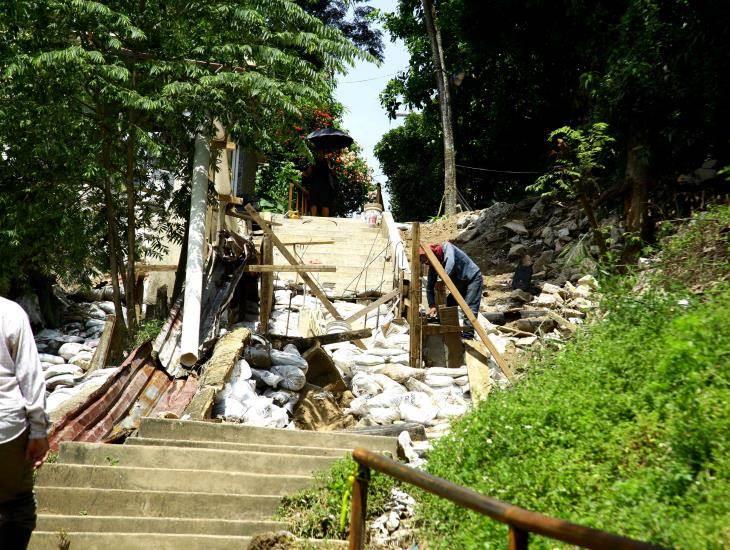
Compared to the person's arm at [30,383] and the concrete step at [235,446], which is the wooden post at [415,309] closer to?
the concrete step at [235,446]

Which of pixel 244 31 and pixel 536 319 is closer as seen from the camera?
pixel 244 31

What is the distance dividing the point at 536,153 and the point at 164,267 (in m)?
13.4

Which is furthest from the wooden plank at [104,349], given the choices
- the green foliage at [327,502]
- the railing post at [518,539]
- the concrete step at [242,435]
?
the railing post at [518,539]

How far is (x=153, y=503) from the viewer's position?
5656mm

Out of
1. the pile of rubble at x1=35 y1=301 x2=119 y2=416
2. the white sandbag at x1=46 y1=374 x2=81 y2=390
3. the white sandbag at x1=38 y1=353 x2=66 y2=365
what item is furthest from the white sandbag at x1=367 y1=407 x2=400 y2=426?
the white sandbag at x1=38 y1=353 x2=66 y2=365

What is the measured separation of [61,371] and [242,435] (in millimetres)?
4232

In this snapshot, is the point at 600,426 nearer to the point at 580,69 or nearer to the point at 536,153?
the point at 580,69

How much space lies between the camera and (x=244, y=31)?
9805 millimetres

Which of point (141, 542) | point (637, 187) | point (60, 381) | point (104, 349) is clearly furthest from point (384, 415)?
point (637, 187)

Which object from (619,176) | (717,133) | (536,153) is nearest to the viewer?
(717,133)

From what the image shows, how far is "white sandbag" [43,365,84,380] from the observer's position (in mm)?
9859

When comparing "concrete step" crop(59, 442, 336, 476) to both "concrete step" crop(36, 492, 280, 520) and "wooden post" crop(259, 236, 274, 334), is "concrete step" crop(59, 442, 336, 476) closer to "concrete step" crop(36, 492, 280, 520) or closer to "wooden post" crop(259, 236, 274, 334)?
"concrete step" crop(36, 492, 280, 520)

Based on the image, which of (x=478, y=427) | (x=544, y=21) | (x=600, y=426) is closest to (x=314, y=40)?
(x=478, y=427)

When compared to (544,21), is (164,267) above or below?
below
